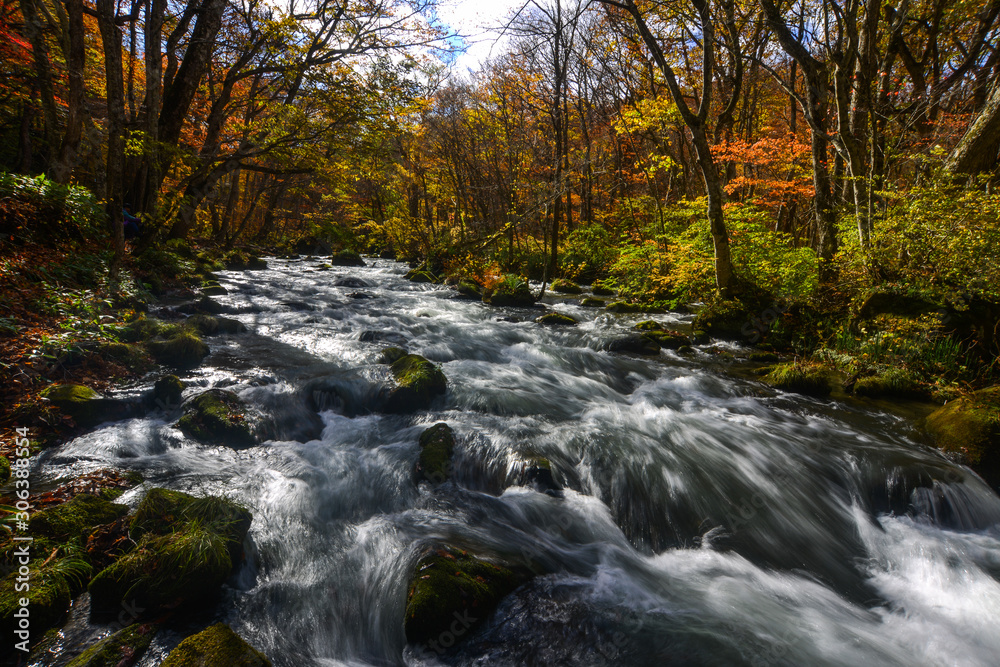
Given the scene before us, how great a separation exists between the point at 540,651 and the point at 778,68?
20932mm

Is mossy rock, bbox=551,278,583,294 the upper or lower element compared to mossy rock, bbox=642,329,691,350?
upper

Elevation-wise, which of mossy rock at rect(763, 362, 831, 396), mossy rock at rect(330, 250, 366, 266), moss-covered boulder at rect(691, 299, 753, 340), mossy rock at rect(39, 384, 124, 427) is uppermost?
mossy rock at rect(330, 250, 366, 266)

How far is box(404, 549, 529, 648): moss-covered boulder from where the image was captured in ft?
9.48

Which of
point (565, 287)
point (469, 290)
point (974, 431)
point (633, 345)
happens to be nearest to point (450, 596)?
point (974, 431)

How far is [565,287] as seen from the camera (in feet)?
51.3

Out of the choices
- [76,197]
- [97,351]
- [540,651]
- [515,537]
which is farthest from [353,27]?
[540,651]

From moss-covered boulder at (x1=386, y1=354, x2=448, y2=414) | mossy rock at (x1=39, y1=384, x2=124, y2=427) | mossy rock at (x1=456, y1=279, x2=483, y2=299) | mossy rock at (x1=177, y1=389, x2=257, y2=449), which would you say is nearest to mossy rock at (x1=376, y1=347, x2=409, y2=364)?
moss-covered boulder at (x1=386, y1=354, x2=448, y2=414)

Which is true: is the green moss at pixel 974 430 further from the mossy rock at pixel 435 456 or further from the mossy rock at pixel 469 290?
the mossy rock at pixel 469 290

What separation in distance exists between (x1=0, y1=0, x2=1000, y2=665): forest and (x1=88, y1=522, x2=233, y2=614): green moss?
1.1 inches

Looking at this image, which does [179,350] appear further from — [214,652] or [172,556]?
[214,652]

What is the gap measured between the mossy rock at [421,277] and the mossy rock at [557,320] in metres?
7.33

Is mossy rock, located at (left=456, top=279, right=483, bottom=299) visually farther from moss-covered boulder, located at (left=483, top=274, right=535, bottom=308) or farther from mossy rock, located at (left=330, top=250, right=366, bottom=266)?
mossy rock, located at (left=330, top=250, right=366, bottom=266)

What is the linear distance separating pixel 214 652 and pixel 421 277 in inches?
634

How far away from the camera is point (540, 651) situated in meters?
2.84
